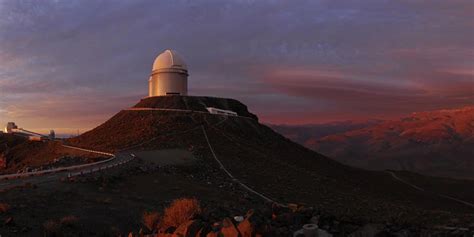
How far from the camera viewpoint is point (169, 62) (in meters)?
72.3

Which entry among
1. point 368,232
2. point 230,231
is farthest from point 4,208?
point 368,232

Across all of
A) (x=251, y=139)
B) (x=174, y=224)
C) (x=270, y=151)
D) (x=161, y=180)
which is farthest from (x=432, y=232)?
(x=251, y=139)

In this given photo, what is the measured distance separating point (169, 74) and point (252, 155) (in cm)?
3259

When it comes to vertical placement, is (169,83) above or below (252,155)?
above

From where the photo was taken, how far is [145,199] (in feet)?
60.0

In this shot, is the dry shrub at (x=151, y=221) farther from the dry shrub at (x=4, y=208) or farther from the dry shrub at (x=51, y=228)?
the dry shrub at (x=4, y=208)

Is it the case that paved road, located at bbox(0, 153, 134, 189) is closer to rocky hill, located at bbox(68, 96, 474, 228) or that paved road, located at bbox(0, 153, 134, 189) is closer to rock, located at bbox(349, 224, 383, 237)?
rocky hill, located at bbox(68, 96, 474, 228)

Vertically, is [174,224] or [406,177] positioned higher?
[174,224]

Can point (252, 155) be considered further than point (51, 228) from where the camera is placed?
Yes

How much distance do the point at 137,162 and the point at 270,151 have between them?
83.1 feet

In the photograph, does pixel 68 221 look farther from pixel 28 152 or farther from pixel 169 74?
pixel 169 74

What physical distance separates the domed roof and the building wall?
51.4 inches

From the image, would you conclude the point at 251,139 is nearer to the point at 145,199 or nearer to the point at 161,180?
the point at 161,180

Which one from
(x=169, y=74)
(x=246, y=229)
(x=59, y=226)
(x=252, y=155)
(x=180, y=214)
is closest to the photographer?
(x=246, y=229)
